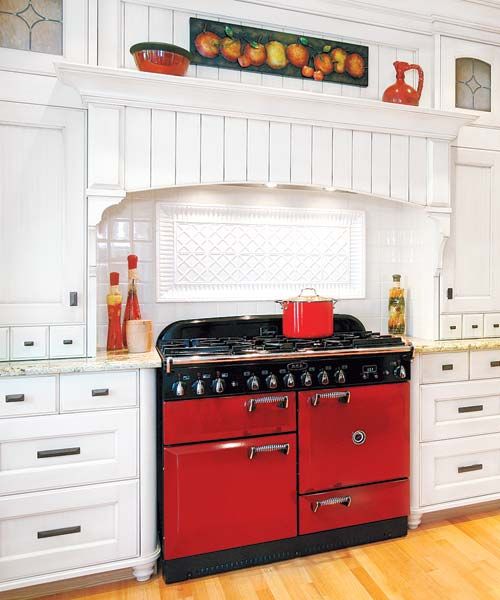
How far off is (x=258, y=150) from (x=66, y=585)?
2.05 m

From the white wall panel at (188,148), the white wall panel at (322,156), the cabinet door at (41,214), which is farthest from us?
the white wall panel at (322,156)

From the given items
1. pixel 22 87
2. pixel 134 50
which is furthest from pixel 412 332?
pixel 22 87

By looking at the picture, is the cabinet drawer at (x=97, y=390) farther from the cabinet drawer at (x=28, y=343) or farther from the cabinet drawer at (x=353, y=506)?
the cabinet drawer at (x=353, y=506)

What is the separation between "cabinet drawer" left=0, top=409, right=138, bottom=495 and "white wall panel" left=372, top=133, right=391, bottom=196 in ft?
5.40

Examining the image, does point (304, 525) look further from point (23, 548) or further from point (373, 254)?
point (373, 254)

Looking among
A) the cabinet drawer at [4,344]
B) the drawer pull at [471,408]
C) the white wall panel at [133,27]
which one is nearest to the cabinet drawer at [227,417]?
the cabinet drawer at [4,344]

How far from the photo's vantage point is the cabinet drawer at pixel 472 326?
271 cm

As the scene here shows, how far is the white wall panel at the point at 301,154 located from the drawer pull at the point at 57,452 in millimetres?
1554

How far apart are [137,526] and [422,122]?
92.7 inches

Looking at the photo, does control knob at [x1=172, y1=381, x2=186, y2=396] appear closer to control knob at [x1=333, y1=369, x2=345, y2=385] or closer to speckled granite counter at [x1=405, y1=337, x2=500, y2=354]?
control knob at [x1=333, y1=369, x2=345, y2=385]

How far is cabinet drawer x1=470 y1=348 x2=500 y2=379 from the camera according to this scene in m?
2.48

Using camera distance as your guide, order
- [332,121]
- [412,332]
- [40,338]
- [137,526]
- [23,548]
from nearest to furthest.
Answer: [23,548]
[137,526]
[40,338]
[332,121]
[412,332]

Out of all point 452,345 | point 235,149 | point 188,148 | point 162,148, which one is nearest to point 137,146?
point 162,148

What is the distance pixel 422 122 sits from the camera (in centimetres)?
249
